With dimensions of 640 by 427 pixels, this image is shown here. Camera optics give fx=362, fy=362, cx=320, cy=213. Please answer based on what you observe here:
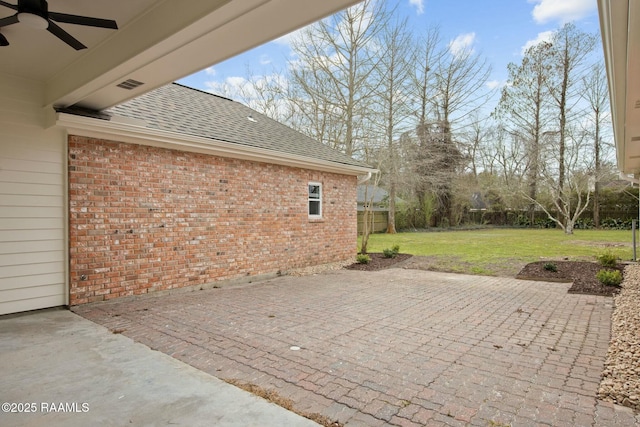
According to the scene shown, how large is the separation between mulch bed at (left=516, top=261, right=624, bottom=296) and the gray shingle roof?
5969 millimetres

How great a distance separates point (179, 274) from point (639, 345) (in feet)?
23.8

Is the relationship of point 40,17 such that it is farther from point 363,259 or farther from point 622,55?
point 363,259

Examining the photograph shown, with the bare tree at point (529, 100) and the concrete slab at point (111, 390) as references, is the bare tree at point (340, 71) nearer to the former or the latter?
the bare tree at point (529, 100)

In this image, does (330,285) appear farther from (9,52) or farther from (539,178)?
(539,178)

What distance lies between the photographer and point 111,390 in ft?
10.3

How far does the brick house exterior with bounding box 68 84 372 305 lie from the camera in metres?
6.12

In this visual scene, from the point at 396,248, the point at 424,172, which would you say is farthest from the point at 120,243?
the point at 424,172

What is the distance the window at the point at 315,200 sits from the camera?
35.7 ft

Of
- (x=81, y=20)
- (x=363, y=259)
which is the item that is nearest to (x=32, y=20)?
(x=81, y=20)

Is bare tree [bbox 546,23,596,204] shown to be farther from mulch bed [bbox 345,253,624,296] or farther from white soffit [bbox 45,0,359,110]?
white soffit [bbox 45,0,359,110]

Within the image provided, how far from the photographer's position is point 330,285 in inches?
327

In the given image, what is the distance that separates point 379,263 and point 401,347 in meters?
7.65

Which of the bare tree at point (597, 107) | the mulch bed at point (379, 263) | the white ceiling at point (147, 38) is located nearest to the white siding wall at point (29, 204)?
the white ceiling at point (147, 38)

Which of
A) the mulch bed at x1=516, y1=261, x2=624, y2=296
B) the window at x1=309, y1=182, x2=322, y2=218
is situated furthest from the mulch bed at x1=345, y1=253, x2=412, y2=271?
the mulch bed at x1=516, y1=261, x2=624, y2=296
